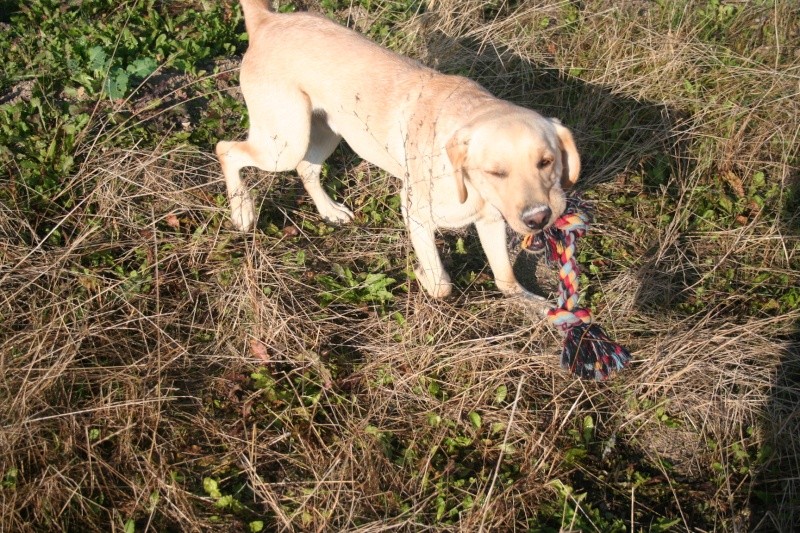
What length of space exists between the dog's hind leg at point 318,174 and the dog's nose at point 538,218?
5.45ft

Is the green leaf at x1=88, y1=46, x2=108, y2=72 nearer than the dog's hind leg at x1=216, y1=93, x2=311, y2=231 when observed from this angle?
No

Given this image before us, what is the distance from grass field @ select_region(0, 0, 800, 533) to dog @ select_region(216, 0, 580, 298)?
1.10ft

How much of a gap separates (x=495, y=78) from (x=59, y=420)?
3392 millimetres

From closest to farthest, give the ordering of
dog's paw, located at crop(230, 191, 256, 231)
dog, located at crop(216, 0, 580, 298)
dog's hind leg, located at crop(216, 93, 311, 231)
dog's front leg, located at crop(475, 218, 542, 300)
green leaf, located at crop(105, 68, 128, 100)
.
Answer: dog, located at crop(216, 0, 580, 298) < dog's front leg, located at crop(475, 218, 542, 300) < dog's hind leg, located at crop(216, 93, 311, 231) < dog's paw, located at crop(230, 191, 256, 231) < green leaf, located at crop(105, 68, 128, 100)

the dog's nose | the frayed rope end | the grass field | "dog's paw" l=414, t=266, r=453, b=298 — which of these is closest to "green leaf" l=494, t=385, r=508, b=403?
the grass field

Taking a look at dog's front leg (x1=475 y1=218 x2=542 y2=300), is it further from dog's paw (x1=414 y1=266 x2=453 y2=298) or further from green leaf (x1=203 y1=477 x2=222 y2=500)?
green leaf (x1=203 y1=477 x2=222 y2=500)

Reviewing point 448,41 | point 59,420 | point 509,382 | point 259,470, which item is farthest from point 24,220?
point 448,41

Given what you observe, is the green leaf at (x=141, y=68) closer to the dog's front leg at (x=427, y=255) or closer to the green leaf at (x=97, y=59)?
the green leaf at (x=97, y=59)

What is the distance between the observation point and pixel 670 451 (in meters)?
2.98

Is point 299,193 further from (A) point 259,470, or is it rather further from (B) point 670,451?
(B) point 670,451

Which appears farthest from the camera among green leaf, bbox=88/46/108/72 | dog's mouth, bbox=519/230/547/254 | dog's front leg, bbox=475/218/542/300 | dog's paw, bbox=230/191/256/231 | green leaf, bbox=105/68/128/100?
green leaf, bbox=88/46/108/72

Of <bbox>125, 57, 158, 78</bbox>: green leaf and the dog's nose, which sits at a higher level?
the dog's nose

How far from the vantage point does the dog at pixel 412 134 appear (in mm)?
2887

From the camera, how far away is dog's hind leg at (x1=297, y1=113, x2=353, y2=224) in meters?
4.15
